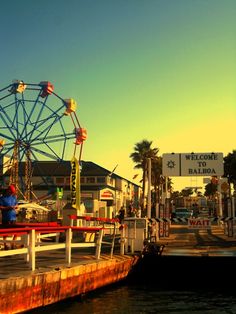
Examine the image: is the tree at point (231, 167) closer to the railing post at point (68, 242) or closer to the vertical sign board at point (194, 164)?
the vertical sign board at point (194, 164)

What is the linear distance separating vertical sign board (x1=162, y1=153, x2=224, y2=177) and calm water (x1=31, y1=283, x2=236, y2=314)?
36.6ft

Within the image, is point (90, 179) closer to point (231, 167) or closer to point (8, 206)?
point (231, 167)

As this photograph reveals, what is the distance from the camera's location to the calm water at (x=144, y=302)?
10.8m

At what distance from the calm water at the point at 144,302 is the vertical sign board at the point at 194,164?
1116 centimetres

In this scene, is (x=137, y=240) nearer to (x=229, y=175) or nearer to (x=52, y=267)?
(x=52, y=267)

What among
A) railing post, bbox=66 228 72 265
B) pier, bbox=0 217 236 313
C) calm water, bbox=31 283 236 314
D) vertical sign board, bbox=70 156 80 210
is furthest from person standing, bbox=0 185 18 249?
vertical sign board, bbox=70 156 80 210

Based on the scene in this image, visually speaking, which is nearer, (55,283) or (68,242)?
(55,283)

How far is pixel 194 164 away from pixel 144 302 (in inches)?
524

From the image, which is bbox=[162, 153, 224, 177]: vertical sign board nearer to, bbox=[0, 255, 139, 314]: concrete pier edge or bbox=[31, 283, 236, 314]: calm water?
bbox=[0, 255, 139, 314]: concrete pier edge

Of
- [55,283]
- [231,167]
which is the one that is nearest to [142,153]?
[231,167]

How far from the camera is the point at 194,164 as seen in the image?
2441cm

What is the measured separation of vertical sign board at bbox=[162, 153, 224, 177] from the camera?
953 inches

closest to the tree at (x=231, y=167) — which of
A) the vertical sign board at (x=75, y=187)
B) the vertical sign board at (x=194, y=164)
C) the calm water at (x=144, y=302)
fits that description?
the vertical sign board at (x=75, y=187)

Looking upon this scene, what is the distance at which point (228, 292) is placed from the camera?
13.7 metres
